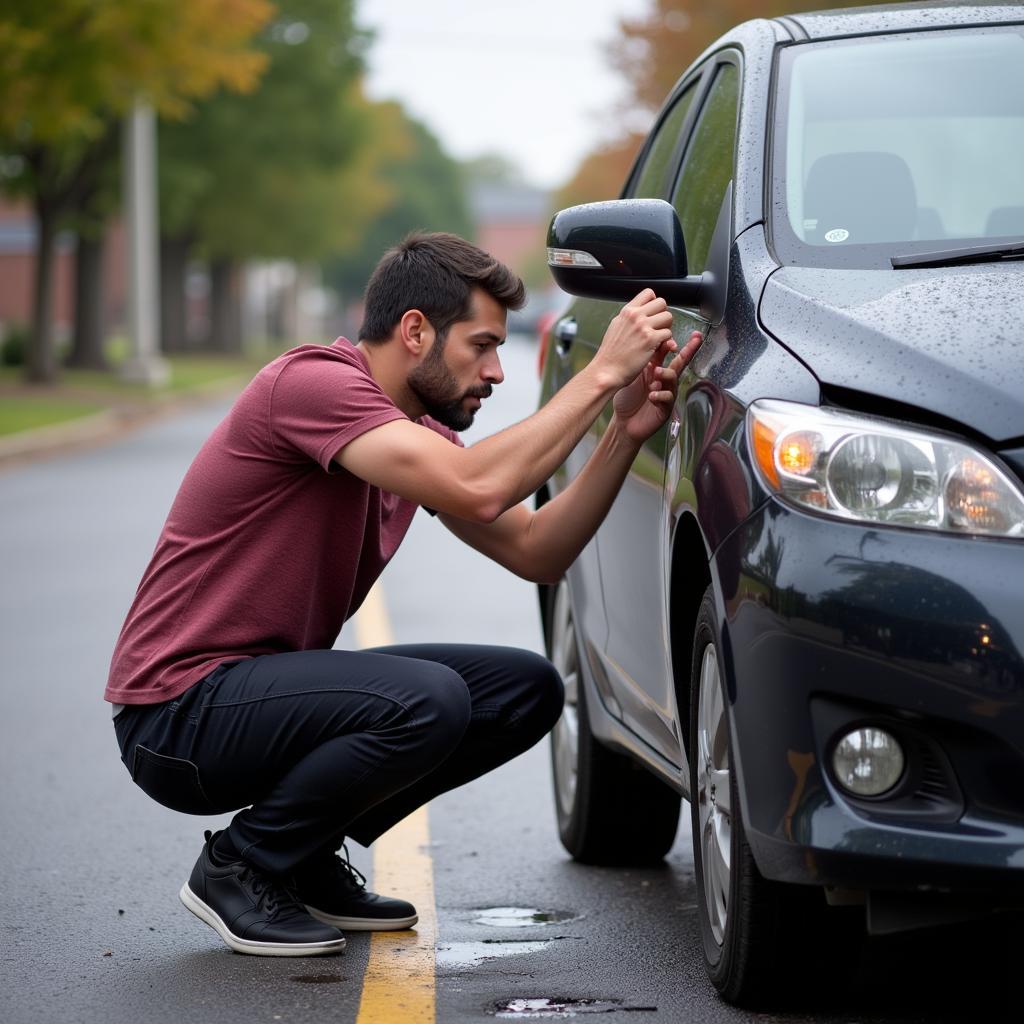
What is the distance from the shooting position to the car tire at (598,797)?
4887 millimetres

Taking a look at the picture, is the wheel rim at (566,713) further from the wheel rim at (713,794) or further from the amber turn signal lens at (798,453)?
the amber turn signal lens at (798,453)

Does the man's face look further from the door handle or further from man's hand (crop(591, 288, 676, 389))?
the door handle

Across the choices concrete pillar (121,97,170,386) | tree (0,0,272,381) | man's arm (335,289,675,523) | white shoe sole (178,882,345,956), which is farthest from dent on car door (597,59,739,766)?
concrete pillar (121,97,170,386)

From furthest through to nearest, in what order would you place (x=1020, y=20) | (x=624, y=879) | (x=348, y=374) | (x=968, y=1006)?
(x=624, y=879), (x=1020, y=20), (x=348, y=374), (x=968, y=1006)

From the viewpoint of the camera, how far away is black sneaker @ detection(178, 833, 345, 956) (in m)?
4.12

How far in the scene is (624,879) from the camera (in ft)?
16.1

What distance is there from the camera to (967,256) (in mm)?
3568

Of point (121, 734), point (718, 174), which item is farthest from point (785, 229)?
point (121, 734)

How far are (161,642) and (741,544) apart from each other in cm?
144

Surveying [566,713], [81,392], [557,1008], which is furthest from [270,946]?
[81,392]

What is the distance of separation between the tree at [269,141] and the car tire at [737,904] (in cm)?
3549

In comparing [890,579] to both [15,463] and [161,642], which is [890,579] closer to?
[161,642]

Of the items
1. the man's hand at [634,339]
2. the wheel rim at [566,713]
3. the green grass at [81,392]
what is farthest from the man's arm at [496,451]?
the green grass at [81,392]

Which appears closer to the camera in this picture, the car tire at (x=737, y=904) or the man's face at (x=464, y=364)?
the car tire at (x=737, y=904)
